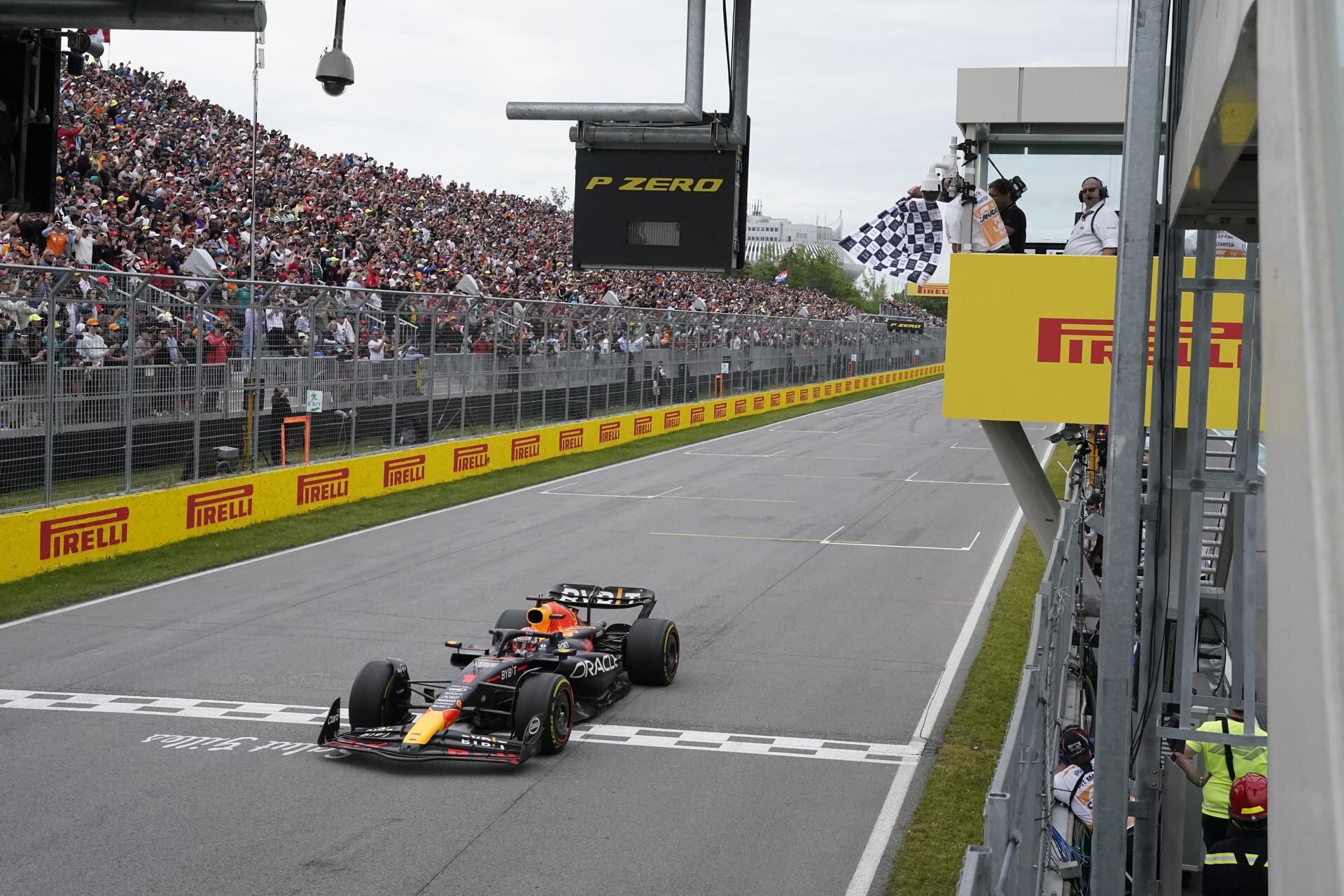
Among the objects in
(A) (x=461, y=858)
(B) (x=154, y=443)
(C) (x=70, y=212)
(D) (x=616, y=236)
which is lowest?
(A) (x=461, y=858)

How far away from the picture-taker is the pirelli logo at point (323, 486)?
19.4 m

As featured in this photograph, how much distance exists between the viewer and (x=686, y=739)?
30.8 ft

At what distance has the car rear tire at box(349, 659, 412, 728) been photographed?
891 cm

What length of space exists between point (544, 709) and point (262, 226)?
72.6 ft

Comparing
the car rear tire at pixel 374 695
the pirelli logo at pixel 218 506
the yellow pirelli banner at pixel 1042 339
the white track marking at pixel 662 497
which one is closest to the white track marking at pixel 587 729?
the car rear tire at pixel 374 695

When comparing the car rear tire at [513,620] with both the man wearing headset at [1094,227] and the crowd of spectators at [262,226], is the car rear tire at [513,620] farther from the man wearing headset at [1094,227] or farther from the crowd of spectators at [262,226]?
the crowd of spectators at [262,226]

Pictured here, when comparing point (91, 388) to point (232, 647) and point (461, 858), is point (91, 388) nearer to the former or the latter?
point (232, 647)

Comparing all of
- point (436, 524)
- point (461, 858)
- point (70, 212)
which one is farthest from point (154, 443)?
point (461, 858)

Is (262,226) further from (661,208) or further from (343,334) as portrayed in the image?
(661,208)

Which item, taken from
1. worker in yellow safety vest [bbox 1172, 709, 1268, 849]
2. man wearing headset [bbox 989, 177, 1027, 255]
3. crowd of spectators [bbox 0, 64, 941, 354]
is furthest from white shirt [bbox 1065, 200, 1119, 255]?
crowd of spectators [bbox 0, 64, 941, 354]

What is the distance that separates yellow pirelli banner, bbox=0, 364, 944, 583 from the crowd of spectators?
6.03 feet

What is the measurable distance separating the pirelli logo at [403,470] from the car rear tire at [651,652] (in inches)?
463

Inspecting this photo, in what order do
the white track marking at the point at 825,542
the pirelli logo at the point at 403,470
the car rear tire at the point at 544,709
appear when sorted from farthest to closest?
the pirelli logo at the point at 403,470
the white track marking at the point at 825,542
the car rear tire at the point at 544,709

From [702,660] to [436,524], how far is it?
823cm
